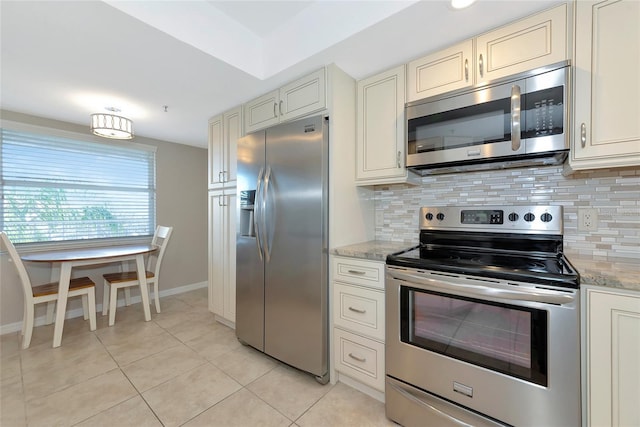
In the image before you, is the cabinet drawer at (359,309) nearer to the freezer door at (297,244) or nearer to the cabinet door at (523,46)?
the freezer door at (297,244)

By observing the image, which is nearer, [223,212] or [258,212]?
[258,212]

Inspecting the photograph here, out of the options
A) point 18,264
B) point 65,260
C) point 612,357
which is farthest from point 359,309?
point 18,264

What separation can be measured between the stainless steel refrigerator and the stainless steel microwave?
2.16 feet

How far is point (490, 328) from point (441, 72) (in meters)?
1.49

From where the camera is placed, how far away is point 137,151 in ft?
11.7

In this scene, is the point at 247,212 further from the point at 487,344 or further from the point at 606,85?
the point at 606,85

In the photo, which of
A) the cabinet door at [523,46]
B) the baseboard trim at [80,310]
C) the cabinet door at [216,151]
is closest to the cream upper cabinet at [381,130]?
the cabinet door at [523,46]

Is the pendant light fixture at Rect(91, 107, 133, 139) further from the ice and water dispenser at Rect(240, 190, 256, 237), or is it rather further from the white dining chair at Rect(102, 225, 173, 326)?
the ice and water dispenser at Rect(240, 190, 256, 237)

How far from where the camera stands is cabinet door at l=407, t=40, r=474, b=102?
156 centimetres

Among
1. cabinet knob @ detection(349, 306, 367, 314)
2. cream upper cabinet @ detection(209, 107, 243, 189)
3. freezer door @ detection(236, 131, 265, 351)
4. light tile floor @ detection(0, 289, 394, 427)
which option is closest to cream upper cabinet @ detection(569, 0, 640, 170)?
cabinet knob @ detection(349, 306, 367, 314)

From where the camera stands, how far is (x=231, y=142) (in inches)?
104

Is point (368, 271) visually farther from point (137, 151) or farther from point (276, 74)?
point (137, 151)

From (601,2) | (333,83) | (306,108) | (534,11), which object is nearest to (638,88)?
(601,2)

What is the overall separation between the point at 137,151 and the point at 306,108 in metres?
2.89
